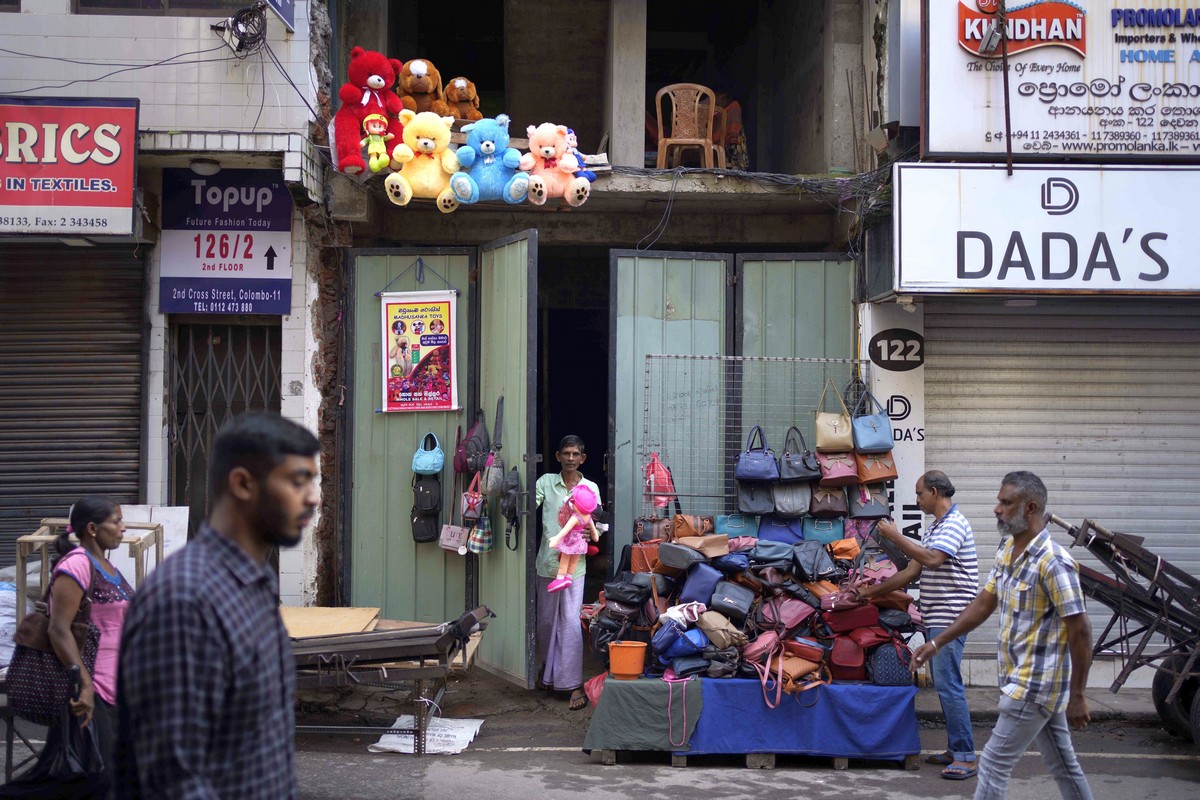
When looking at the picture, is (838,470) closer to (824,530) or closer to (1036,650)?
(824,530)

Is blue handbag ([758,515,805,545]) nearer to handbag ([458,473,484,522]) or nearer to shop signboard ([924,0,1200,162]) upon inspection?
handbag ([458,473,484,522])

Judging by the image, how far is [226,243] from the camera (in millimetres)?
8898

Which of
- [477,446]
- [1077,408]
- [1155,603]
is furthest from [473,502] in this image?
[1077,408]

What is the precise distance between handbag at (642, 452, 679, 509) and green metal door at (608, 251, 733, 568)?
443 mm

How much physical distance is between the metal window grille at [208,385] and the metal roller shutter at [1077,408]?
5729 mm

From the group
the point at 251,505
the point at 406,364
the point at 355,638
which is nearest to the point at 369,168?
the point at 406,364

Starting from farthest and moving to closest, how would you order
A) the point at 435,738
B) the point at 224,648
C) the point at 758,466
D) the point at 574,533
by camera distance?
the point at 758,466 → the point at 574,533 → the point at 435,738 → the point at 224,648

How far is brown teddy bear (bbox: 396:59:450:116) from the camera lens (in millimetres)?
8789

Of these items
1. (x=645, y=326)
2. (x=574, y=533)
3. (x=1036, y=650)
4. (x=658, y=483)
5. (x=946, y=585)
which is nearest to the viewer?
(x=1036, y=650)

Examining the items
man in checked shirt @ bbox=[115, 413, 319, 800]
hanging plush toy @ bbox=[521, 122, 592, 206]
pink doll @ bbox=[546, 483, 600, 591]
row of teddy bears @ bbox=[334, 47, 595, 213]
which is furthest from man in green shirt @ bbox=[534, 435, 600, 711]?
man in checked shirt @ bbox=[115, 413, 319, 800]

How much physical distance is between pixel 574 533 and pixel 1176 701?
14.0 feet

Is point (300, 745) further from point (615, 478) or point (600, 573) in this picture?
point (600, 573)

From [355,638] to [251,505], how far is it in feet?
15.1

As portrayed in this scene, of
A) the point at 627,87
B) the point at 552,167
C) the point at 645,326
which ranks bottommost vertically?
the point at 645,326
